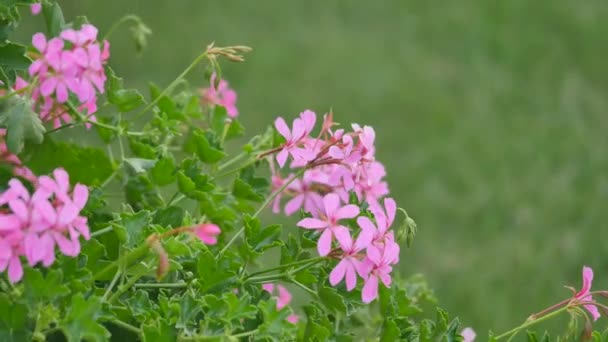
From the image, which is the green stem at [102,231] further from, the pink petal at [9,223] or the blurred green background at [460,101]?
the blurred green background at [460,101]

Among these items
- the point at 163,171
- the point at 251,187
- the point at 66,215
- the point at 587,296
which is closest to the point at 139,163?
the point at 163,171

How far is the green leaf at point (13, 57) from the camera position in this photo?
1211 millimetres

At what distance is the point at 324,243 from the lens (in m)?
1.13

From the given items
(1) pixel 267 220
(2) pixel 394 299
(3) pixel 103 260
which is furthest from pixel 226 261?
(1) pixel 267 220

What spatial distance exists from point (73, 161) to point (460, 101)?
375 centimetres

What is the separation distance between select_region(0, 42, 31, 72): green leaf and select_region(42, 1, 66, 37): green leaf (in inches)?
4.1

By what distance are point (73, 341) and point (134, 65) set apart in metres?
4.10

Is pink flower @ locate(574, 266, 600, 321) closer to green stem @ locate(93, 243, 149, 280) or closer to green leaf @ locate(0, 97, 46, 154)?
green stem @ locate(93, 243, 149, 280)

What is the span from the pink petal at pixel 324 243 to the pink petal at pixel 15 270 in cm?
33

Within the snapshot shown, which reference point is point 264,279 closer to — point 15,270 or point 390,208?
point 390,208

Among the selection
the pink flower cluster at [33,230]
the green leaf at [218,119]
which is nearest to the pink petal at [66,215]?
the pink flower cluster at [33,230]

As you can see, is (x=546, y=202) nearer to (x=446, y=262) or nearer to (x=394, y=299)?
(x=446, y=262)

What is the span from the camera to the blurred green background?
13.2 feet

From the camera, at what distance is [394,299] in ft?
4.27
